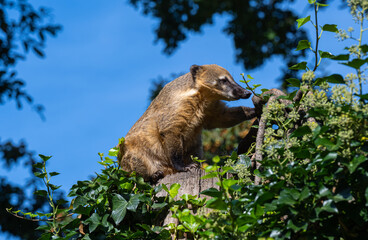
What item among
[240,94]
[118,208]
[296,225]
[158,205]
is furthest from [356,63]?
[240,94]

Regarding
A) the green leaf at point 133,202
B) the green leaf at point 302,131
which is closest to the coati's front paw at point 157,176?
the green leaf at point 133,202

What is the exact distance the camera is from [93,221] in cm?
407

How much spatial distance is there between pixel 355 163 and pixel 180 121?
331cm

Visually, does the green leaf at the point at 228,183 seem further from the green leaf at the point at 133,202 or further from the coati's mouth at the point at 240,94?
the coati's mouth at the point at 240,94

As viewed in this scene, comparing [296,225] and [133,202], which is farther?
[133,202]

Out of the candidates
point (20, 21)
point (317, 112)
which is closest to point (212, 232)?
point (317, 112)

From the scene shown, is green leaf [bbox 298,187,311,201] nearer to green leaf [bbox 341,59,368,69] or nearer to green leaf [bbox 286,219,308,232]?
green leaf [bbox 286,219,308,232]

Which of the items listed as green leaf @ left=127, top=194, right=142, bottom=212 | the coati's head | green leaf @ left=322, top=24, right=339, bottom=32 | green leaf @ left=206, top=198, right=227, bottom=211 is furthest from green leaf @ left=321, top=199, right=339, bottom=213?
the coati's head

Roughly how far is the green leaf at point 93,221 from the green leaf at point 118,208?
145mm

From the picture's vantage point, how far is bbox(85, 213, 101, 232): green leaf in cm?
401

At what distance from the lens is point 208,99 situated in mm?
6301

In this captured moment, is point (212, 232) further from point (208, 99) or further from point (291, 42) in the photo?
point (291, 42)

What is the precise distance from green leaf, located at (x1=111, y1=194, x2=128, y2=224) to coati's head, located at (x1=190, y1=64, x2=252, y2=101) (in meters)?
2.50

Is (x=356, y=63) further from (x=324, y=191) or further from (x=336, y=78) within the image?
(x=324, y=191)
